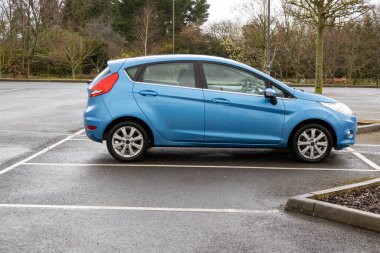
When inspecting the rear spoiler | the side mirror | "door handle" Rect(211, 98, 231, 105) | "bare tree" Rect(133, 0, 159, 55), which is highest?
"bare tree" Rect(133, 0, 159, 55)

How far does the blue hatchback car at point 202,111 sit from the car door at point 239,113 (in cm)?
2

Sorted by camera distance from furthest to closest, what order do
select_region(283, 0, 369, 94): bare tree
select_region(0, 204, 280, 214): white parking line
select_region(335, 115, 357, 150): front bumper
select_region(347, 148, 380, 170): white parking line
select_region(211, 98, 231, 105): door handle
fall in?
1. select_region(283, 0, 369, 94): bare tree
2. select_region(335, 115, 357, 150): front bumper
3. select_region(347, 148, 380, 170): white parking line
4. select_region(211, 98, 231, 105): door handle
5. select_region(0, 204, 280, 214): white parking line

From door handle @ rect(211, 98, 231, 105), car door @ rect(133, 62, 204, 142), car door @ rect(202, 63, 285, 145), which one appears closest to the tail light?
car door @ rect(133, 62, 204, 142)

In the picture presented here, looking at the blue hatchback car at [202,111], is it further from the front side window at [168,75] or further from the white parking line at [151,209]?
the white parking line at [151,209]

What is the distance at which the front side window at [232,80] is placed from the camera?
26.3ft

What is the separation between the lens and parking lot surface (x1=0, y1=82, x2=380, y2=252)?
4.47m

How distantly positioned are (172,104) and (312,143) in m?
2.30

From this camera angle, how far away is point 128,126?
7934 millimetres

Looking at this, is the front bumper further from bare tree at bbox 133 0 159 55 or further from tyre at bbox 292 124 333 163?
bare tree at bbox 133 0 159 55

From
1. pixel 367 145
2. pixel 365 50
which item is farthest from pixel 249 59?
pixel 367 145

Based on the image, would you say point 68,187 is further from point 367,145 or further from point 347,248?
point 367,145

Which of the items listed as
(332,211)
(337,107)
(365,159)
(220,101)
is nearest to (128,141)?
(220,101)

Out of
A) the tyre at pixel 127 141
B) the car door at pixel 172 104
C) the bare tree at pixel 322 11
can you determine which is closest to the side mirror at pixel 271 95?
the car door at pixel 172 104

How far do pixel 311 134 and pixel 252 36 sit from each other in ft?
116
